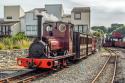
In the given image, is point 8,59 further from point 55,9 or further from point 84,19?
point 55,9

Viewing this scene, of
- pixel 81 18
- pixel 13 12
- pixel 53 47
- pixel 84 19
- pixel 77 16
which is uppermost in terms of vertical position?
pixel 13 12

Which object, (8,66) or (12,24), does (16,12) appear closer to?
(12,24)

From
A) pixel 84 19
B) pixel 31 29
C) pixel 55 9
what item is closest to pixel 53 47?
pixel 31 29

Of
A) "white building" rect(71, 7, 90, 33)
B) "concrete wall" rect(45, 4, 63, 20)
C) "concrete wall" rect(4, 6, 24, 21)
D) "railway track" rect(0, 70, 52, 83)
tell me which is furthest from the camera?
"concrete wall" rect(4, 6, 24, 21)

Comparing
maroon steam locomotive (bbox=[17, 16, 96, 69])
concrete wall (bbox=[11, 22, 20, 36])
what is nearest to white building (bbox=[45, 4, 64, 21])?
concrete wall (bbox=[11, 22, 20, 36])

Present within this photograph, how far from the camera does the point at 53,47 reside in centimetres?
1770

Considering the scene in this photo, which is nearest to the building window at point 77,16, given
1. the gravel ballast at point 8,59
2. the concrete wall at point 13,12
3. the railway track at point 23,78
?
the concrete wall at point 13,12

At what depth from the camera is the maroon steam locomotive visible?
1639 cm

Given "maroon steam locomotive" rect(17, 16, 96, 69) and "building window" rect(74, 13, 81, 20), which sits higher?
"building window" rect(74, 13, 81, 20)

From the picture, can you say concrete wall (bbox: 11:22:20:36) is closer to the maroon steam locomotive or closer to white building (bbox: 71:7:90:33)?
white building (bbox: 71:7:90:33)

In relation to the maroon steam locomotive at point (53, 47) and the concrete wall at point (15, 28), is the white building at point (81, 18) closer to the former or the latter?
the concrete wall at point (15, 28)

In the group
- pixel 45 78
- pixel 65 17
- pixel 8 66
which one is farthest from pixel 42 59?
pixel 65 17

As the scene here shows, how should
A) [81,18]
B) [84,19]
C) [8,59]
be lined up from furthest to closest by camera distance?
[81,18] → [84,19] → [8,59]

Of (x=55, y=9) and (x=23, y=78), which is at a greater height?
(x=55, y=9)
